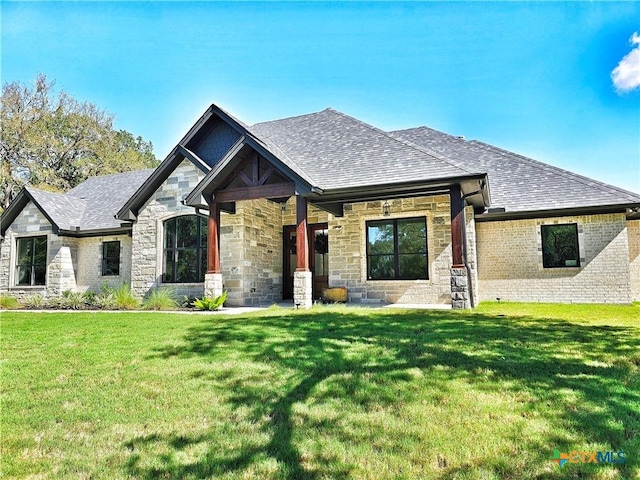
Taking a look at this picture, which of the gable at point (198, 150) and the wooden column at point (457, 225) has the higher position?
the gable at point (198, 150)

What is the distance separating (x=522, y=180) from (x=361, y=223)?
20.8 feet

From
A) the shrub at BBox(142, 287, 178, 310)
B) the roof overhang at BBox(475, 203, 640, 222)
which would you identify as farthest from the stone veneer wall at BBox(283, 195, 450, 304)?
the shrub at BBox(142, 287, 178, 310)

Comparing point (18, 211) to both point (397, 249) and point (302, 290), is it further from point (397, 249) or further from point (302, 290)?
point (397, 249)

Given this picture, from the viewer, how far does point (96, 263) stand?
53.5 ft

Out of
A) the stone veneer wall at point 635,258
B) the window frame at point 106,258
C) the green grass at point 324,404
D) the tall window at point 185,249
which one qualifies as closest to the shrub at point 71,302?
the window frame at point 106,258

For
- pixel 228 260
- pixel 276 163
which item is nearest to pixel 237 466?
pixel 276 163

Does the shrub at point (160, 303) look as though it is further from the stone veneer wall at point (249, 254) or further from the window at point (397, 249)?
the window at point (397, 249)

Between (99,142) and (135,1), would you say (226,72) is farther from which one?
(99,142)

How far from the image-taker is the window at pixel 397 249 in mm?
12172

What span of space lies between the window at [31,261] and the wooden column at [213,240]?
9660mm

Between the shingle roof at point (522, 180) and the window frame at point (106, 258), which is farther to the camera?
the window frame at point (106, 258)

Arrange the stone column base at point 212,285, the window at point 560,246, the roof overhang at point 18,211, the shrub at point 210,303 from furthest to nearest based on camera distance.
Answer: the roof overhang at point 18,211 → the window at point 560,246 → the stone column base at point 212,285 → the shrub at point 210,303

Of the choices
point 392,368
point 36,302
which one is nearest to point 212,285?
point 392,368

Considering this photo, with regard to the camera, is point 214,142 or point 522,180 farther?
point 522,180
